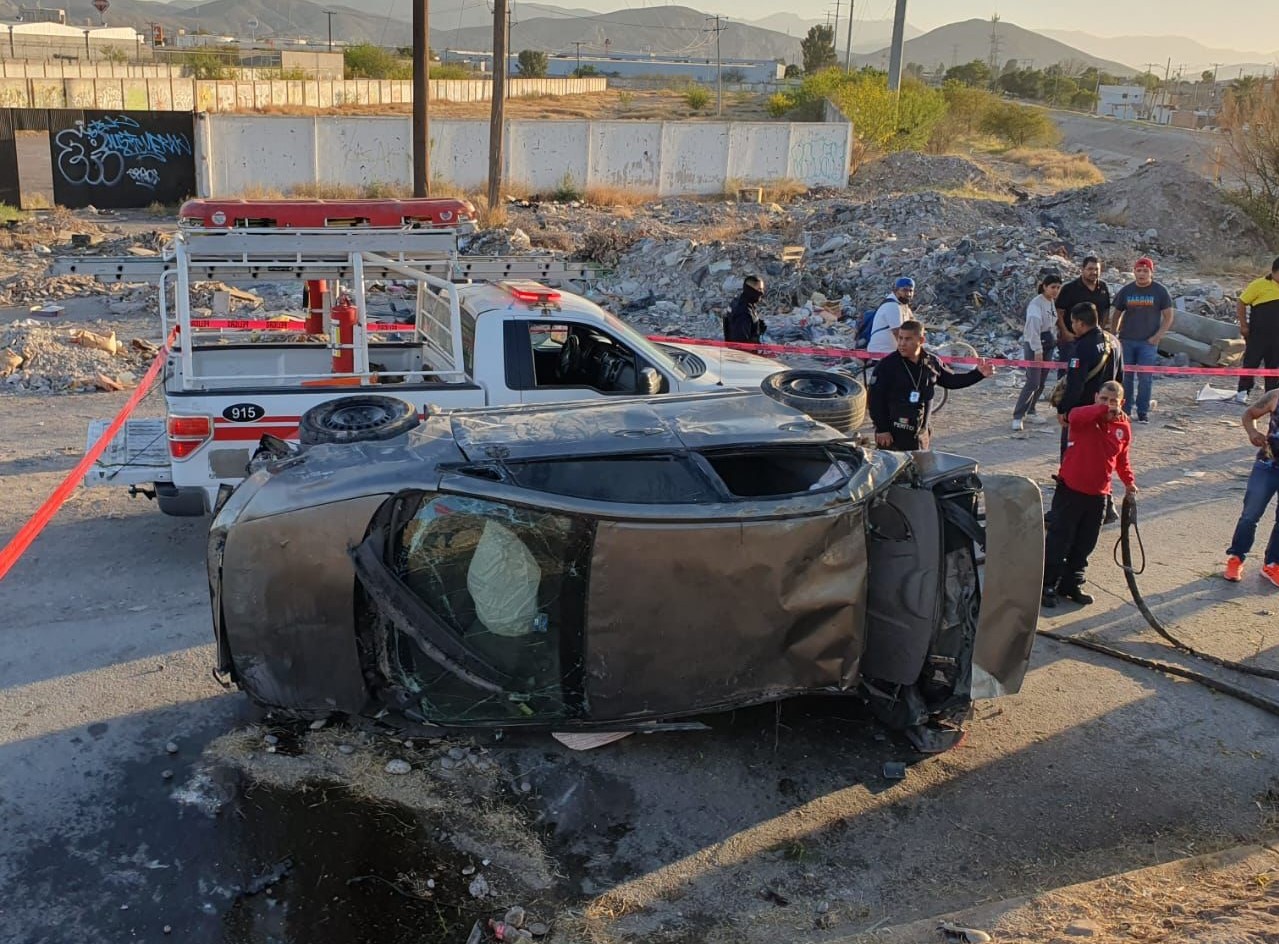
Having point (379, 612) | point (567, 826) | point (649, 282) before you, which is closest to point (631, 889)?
point (567, 826)

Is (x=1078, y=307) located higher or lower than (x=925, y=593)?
higher

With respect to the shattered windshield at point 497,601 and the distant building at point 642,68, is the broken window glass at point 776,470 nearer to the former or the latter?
the shattered windshield at point 497,601

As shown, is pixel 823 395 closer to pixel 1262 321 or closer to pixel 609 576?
pixel 609 576

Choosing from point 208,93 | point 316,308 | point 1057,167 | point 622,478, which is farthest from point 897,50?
point 622,478

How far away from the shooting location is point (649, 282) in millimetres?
18859

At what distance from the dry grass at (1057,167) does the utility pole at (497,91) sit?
20.8 metres

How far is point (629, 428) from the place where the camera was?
515 cm

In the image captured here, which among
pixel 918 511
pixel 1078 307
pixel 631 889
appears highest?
pixel 1078 307

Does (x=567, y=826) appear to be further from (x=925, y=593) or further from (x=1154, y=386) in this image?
(x=1154, y=386)

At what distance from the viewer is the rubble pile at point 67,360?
1185 cm

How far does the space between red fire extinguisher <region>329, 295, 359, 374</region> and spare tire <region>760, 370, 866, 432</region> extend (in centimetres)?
345

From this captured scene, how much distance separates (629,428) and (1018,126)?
55.6m

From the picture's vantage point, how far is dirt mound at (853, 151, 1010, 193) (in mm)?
34719

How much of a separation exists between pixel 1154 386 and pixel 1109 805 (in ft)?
31.5
